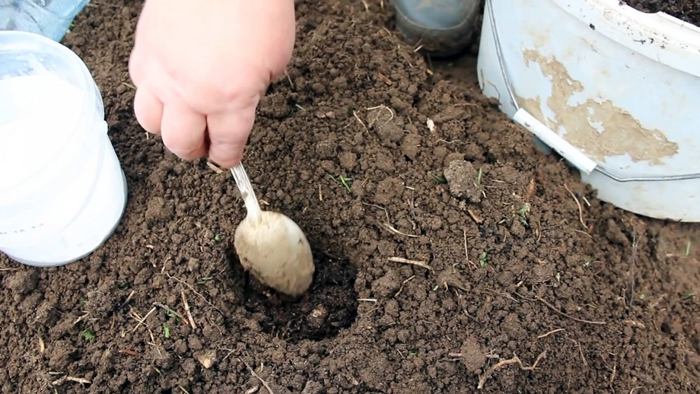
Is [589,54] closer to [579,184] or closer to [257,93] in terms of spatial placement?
[579,184]

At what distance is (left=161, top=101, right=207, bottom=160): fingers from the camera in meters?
0.93

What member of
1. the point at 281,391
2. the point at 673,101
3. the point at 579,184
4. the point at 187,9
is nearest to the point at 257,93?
the point at 187,9

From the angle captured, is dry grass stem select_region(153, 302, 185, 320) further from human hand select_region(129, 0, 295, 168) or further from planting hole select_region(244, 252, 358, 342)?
human hand select_region(129, 0, 295, 168)

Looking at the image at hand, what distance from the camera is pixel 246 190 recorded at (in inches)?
47.3

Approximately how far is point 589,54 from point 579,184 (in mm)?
372

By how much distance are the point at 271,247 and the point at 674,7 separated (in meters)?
0.94

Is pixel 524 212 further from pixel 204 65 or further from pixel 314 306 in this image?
pixel 204 65

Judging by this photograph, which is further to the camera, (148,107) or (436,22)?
(436,22)

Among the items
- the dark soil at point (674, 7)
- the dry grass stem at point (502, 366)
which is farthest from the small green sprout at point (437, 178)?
the dark soil at point (674, 7)

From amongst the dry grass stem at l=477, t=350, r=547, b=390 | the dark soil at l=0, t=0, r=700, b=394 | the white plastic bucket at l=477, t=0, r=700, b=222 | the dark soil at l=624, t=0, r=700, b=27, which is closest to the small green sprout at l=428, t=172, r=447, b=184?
the dark soil at l=0, t=0, r=700, b=394

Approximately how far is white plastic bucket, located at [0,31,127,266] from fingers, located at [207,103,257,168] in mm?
360

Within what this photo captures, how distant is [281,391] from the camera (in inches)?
47.3

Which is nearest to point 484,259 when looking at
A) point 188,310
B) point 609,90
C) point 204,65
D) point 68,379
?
point 609,90

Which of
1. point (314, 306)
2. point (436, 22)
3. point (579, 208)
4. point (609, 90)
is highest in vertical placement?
point (609, 90)
